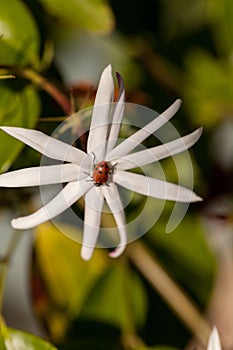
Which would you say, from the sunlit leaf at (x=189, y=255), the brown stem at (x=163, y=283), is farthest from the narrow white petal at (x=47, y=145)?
the sunlit leaf at (x=189, y=255)

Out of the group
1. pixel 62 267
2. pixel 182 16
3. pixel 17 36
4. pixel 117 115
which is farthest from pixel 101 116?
pixel 182 16

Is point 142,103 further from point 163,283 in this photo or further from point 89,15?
point 163,283

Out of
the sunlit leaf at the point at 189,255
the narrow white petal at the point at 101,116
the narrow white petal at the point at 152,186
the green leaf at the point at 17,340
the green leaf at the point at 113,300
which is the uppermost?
the narrow white petal at the point at 101,116

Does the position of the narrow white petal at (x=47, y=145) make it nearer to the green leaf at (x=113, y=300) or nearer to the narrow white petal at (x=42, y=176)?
the narrow white petal at (x=42, y=176)

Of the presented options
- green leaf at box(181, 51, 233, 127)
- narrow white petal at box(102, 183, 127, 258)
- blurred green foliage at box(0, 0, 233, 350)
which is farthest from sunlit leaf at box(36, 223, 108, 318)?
narrow white petal at box(102, 183, 127, 258)

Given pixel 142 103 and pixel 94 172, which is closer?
pixel 94 172

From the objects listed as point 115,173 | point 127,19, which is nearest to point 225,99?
point 127,19

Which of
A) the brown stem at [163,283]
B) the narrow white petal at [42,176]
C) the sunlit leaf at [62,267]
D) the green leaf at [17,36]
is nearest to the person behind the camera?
the narrow white petal at [42,176]
